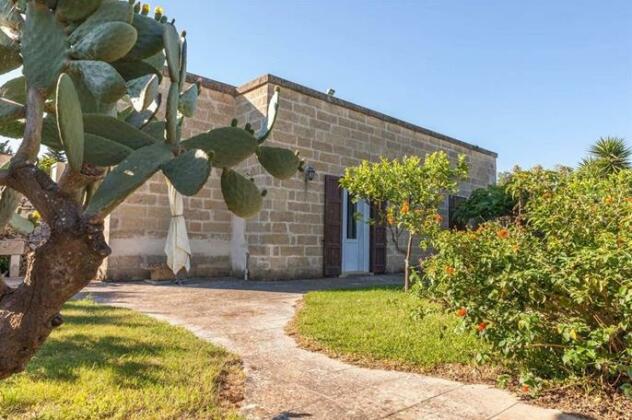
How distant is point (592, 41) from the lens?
7.07 metres

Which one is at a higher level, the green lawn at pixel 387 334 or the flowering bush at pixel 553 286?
the flowering bush at pixel 553 286

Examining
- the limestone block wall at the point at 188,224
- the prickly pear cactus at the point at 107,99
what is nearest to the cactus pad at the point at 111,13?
the prickly pear cactus at the point at 107,99

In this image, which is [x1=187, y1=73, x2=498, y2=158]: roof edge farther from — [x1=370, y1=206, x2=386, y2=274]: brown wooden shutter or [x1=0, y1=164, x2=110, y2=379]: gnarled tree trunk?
[x1=0, y1=164, x2=110, y2=379]: gnarled tree trunk

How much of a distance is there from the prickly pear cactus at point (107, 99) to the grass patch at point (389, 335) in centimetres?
231

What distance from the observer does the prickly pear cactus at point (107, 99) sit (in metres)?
1.09

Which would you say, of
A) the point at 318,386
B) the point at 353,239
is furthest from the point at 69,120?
the point at 353,239

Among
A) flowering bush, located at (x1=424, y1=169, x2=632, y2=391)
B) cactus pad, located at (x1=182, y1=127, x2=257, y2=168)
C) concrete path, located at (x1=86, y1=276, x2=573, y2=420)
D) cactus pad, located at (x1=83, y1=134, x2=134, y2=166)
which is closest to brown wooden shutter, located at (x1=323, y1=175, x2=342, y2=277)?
concrete path, located at (x1=86, y1=276, x2=573, y2=420)

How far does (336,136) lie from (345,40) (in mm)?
2461

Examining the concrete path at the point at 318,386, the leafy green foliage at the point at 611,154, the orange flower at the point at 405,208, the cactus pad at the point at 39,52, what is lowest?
the concrete path at the point at 318,386

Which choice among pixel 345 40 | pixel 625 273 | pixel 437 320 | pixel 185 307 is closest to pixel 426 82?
pixel 345 40

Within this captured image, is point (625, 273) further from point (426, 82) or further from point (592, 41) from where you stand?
point (426, 82)

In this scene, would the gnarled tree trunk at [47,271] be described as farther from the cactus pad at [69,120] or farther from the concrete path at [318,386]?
the concrete path at [318,386]

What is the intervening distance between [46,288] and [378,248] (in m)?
9.67

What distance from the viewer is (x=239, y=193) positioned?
1.38m
